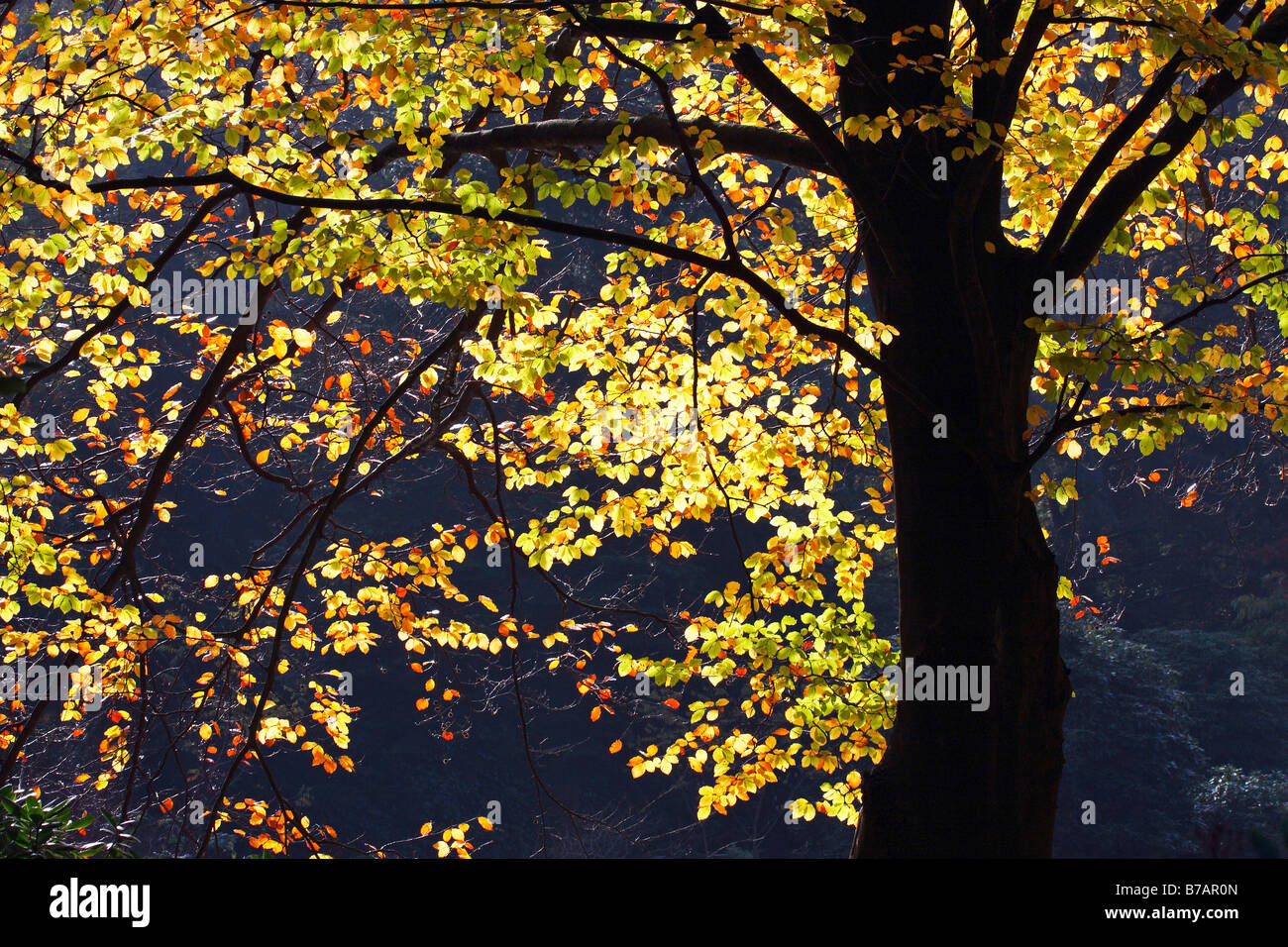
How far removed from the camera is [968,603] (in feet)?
15.5

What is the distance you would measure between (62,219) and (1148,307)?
729 centimetres

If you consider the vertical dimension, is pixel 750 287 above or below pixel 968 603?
above

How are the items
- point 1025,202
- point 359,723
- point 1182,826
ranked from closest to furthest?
point 1025,202 < point 1182,826 < point 359,723

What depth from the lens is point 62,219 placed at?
5785 millimetres

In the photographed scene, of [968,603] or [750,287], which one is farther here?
[750,287]

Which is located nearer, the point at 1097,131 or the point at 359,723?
the point at 1097,131

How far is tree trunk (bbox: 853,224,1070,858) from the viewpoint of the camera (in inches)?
181

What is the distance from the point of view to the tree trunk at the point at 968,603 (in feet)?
15.1

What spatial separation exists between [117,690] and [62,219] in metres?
2.96

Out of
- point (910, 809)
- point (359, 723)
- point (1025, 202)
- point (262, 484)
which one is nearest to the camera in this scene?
point (910, 809)
